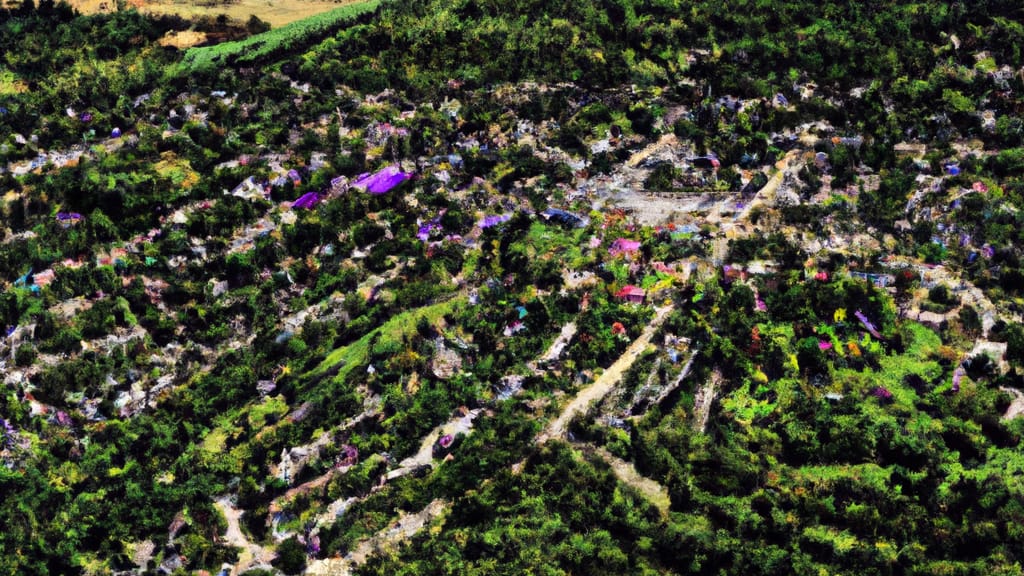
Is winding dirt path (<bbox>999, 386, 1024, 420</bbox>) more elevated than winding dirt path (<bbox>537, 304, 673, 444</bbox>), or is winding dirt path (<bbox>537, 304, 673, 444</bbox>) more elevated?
winding dirt path (<bbox>537, 304, 673, 444</bbox>)

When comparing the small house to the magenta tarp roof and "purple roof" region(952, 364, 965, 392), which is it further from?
"purple roof" region(952, 364, 965, 392)

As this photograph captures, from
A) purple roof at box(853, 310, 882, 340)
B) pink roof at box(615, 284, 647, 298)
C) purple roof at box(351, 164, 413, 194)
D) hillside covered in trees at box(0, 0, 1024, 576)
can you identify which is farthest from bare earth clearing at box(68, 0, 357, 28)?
purple roof at box(853, 310, 882, 340)

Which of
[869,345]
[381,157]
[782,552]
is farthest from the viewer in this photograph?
[381,157]

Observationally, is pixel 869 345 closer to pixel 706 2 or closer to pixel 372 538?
pixel 372 538

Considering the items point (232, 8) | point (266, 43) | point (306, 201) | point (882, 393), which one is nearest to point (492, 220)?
point (306, 201)

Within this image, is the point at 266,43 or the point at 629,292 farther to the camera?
the point at 266,43

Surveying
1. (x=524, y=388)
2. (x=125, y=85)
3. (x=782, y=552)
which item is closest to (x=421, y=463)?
(x=524, y=388)

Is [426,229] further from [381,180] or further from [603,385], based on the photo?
[603,385]
